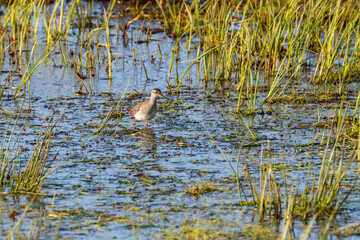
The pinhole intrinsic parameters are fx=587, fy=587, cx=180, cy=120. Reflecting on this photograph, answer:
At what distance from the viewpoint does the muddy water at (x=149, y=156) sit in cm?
578

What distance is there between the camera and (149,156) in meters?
7.88

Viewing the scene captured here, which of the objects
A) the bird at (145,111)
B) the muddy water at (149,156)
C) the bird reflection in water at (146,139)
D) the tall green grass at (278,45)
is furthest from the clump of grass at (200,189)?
the tall green grass at (278,45)

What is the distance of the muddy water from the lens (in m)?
5.78

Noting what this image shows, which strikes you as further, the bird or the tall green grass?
the tall green grass

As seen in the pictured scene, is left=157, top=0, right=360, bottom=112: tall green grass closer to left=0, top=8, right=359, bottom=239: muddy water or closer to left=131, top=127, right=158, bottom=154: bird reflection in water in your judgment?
left=0, top=8, right=359, bottom=239: muddy water

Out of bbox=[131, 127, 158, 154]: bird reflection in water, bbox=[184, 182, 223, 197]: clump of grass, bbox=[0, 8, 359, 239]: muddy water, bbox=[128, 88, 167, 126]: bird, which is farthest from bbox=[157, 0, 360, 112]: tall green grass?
bbox=[184, 182, 223, 197]: clump of grass

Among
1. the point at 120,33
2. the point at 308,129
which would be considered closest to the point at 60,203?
the point at 308,129

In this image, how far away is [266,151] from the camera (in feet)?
26.2

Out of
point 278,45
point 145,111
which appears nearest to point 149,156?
point 145,111

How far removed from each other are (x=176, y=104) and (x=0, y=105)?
3.06m

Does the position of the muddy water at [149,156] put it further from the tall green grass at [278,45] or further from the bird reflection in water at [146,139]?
the tall green grass at [278,45]

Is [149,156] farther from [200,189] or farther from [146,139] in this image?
[200,189]

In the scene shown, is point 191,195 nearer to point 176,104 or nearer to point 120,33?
point 176,104

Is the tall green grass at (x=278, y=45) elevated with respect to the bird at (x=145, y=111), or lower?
elevated
